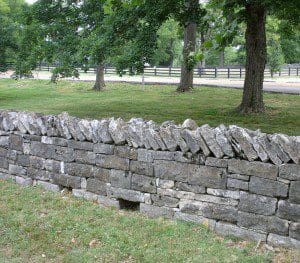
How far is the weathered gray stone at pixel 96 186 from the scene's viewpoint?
638 cm

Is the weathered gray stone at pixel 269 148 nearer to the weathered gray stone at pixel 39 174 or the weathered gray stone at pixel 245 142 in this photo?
the weathered gray stone at pixel 245 142

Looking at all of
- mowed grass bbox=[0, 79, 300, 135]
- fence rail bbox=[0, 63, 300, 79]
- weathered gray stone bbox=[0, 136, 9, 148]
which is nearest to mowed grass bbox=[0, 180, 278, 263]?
weathered gray stone bbox=[0, 136, 9, 148]

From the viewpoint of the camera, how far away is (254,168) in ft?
16.3

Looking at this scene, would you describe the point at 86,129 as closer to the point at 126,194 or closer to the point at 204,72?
the point at 126,194

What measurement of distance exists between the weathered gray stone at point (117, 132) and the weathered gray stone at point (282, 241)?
223 centimetres

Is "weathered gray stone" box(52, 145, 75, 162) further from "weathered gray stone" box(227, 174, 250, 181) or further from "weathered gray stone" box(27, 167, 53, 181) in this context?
"weathered gray stone" box(227, 174, 250, 181)

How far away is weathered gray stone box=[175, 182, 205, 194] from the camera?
5434 mm

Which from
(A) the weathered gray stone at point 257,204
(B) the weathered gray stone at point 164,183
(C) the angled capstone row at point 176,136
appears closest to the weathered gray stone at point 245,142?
(C) the angled capstone row at point 176,136

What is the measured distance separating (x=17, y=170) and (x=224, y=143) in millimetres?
3855

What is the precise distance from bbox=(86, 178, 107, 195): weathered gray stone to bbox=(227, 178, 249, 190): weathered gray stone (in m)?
1.93

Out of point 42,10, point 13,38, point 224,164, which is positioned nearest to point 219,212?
point 224,164

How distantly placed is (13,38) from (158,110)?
11.7m

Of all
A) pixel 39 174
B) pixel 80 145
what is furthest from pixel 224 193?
pixel 39 174

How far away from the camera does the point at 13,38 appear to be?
24031 millimetres
